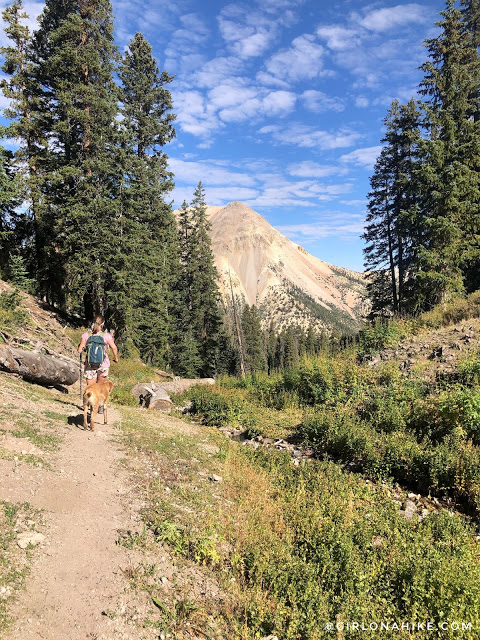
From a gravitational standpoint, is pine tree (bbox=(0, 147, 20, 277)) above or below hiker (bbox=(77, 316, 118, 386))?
above

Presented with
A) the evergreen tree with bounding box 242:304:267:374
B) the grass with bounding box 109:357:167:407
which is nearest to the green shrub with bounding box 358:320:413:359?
the grass with bounding box 109:357:167:407

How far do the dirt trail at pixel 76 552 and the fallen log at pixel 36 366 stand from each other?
465 cm

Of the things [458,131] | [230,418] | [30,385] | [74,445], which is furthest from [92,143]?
[458,131]

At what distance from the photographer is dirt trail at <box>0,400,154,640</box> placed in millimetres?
3096

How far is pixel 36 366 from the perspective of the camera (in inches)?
404

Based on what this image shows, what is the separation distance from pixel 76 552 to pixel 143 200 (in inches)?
941

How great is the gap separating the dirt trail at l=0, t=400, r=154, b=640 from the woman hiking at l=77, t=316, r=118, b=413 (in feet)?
7.15

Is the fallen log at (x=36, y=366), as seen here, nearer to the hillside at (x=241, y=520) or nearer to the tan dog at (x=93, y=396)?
the hillside at (x=241, y=520)

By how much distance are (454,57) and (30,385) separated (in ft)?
94.8

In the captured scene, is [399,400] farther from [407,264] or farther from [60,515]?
[407,264]

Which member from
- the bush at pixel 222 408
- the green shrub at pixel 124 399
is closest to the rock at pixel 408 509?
the bush at pixel 222 408

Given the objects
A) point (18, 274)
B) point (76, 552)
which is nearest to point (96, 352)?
point (76, 552)

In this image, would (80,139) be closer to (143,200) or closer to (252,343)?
(143,200)

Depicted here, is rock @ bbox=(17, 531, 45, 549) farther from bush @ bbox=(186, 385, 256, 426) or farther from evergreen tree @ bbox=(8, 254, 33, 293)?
evergreen tree @ bbox=(8, 254, 33, 293)
